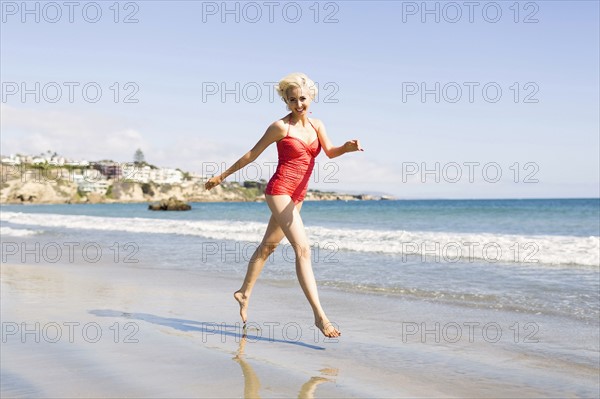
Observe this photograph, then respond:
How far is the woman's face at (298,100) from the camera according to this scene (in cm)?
432

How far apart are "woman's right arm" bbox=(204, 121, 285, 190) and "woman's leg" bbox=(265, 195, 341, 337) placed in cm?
33

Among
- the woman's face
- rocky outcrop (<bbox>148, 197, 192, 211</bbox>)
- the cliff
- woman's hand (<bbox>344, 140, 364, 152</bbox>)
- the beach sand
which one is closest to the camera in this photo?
the beach sand

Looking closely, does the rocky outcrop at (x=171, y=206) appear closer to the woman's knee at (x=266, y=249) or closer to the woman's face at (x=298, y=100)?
the woman's knee at (x=266, y=249)

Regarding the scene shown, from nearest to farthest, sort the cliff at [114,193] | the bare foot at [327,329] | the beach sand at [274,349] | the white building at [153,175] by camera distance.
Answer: the beach sand at [274,349]
the bare foot at [327,329]
the cliff at [114,193]
the white building at [153,175]

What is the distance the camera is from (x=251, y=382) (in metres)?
3.53

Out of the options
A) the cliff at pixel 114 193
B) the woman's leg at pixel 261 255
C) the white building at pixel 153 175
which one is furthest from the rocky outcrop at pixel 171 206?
the white building at pixel 153 175

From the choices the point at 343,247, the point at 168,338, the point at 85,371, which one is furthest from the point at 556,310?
the point at 343,247

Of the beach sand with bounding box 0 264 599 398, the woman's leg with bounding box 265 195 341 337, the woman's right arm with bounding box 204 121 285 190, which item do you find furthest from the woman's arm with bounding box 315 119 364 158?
the beach sand with bounding box 0 264 599 398

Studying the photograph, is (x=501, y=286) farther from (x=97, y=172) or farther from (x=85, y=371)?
(x=97, y=172)

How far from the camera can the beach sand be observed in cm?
349

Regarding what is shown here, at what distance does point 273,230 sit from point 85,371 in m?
1.75

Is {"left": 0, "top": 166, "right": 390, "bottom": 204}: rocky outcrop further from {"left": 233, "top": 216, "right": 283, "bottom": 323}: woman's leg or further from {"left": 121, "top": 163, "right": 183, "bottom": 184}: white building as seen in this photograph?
{"left": 233, "top": 216, "right": 283, "bottom": 323}: woman's leg

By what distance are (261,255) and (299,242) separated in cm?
62

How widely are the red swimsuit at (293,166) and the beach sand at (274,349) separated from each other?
4.03 feet
